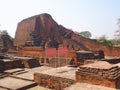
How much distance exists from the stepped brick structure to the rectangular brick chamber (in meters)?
11.0

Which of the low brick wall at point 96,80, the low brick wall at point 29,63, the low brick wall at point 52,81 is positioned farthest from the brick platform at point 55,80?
the low brick wall at point 29,63

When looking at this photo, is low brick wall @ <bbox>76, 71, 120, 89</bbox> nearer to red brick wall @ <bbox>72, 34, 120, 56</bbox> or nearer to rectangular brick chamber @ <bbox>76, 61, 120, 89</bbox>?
rectangular brick chamber @ <bbox>76, 61, 120, 89</bbox>

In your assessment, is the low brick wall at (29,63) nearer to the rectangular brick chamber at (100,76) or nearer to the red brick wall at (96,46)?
the rectangular brick chamber at (100,76)

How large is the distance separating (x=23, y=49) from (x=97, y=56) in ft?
25.5

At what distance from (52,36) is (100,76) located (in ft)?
52.1

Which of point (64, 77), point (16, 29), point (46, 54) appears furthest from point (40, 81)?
point (16, 29)

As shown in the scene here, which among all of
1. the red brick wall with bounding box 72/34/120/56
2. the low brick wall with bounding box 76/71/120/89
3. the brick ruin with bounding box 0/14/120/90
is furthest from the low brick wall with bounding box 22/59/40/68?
the red brick wall with bounding box 72/34/120/56

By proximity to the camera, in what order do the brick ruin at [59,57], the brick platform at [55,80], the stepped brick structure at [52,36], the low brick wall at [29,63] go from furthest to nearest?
Result: the stepped brick structure at [52,36], the low brick wall at [29,63], the brick platform at [55,80], the brick ruin at [59,57]

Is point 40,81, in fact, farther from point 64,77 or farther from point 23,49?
point 23,49

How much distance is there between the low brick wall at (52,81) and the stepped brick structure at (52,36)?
32.5 feet

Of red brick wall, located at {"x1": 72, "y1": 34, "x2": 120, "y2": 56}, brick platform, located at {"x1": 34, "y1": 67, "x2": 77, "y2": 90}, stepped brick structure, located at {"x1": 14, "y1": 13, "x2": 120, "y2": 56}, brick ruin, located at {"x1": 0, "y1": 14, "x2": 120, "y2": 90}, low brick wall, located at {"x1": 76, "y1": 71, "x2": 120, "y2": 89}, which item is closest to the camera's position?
low brick wall, located at {"x1": 76, "y1": 71, "x2": 120, "y2": 89}

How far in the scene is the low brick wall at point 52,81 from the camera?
5.55 metres

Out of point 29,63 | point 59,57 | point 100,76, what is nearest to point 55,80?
point 100,76

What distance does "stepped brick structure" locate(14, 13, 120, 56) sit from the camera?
16.7 metres
